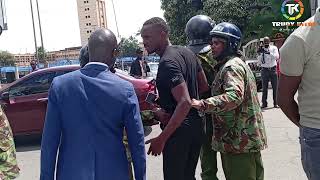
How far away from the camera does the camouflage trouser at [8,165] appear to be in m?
2.62

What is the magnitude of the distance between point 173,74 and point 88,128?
31.6 inches

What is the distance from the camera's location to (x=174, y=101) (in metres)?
3.14

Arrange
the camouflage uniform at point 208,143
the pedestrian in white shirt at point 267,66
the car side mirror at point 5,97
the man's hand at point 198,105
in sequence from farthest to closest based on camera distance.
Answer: the pedestrian in white shirt at point 267,66 → the car side mirror at point 5,97 → the camouflage uniform at point 208,143 → the man's hand at point 198,105

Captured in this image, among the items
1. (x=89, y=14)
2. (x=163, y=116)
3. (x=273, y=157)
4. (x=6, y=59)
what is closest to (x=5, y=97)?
(x=273, y=157)

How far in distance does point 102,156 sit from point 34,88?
241 inches

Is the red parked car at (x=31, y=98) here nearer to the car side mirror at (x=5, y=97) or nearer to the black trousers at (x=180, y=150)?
the car side mirror at (x=5, y=97)

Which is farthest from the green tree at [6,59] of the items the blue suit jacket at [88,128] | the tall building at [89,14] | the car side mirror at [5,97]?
the blue suit jacket at [88,128]

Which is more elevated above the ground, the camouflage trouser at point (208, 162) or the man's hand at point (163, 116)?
the man's hand at point (163, 116)

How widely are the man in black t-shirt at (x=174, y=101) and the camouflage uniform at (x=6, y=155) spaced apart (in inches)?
36.6

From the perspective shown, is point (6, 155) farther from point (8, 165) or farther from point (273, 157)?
point (273, 157)

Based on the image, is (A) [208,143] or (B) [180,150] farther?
(A) [208,143]

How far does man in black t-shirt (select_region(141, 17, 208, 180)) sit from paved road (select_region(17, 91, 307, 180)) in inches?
89.6

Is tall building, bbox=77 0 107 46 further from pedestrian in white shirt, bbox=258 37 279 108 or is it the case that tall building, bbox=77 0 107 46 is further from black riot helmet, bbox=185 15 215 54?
black riot helmet, bbox=185 15 215 54

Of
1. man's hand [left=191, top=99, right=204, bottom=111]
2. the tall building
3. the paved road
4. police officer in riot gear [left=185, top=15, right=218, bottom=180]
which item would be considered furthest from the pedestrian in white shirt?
the tall building
